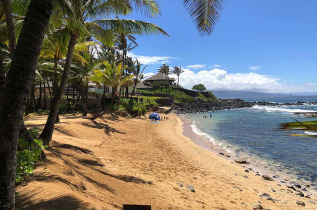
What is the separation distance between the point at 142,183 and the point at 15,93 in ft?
17.2

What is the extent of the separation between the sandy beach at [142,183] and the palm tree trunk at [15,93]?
1.14 metres

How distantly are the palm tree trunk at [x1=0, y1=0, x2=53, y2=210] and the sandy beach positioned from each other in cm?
114

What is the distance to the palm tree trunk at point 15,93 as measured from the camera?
105 inches

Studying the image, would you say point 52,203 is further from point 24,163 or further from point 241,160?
point 241,160

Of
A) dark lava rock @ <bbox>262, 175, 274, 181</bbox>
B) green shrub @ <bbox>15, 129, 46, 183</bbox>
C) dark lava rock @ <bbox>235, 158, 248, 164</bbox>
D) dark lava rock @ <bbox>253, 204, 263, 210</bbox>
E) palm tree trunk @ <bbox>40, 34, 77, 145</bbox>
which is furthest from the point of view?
dark lava rock @ <bbox>235, 158, 248, 164</bbox>

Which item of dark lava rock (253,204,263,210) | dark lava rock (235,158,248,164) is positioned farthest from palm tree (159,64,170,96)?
dark lava rock (253,204,263,210)

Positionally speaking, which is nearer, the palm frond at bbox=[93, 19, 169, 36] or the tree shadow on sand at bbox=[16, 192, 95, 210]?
the tree shadow on sand at bbox=[16, 192, 95, 210]

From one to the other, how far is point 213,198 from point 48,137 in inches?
265

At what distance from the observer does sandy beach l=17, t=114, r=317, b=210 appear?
430cm

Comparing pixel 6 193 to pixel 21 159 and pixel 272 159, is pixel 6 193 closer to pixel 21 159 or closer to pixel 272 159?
pixel 21 159

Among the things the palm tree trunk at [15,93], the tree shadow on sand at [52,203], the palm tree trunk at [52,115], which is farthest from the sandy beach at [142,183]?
the palm tree trunk at [15,93]

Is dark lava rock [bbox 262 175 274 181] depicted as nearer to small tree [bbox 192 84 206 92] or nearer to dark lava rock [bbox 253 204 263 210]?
dark lava rock [bbox 253 204 263 210]

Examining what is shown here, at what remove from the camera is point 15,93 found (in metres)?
2.70

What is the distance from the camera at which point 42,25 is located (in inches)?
115
